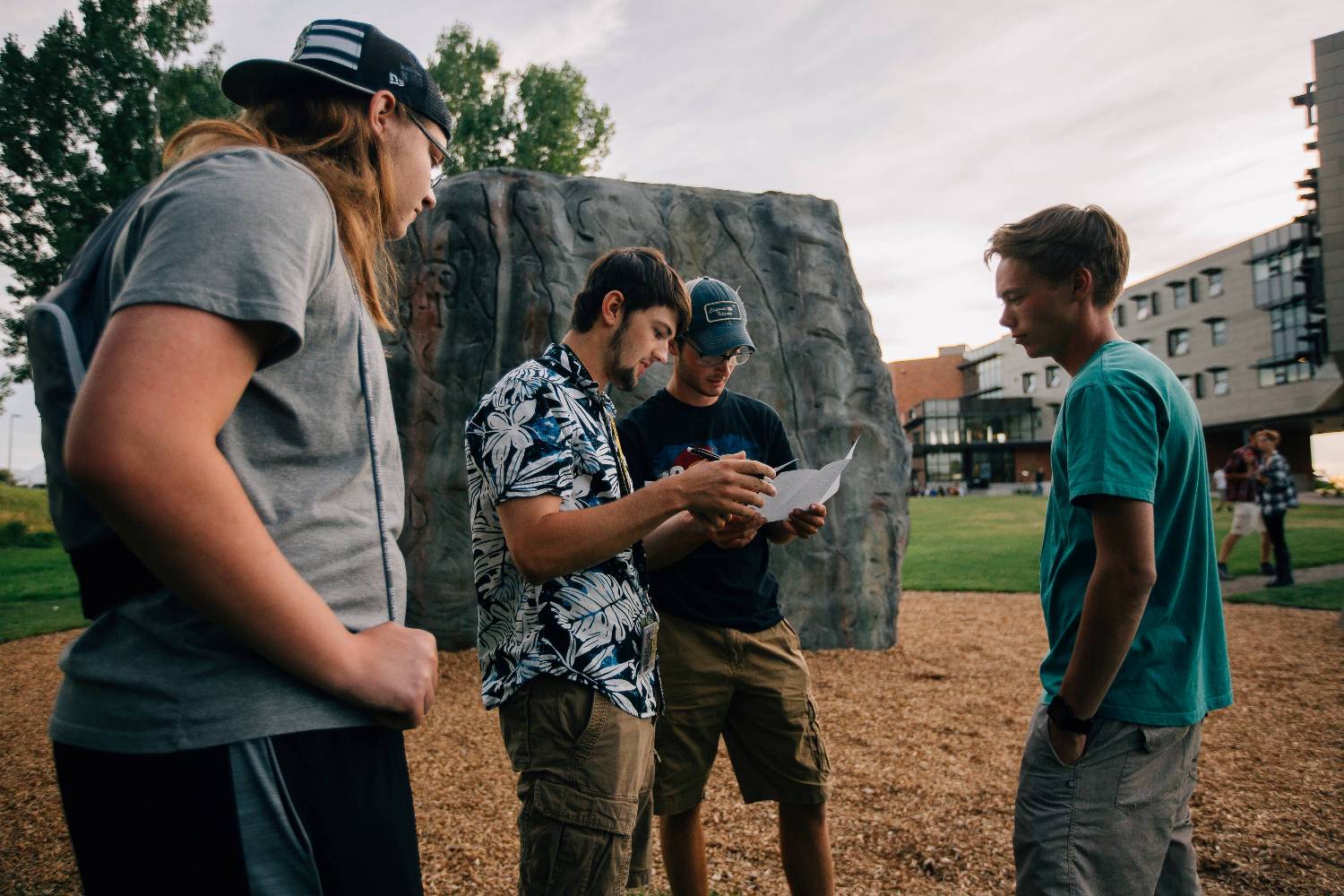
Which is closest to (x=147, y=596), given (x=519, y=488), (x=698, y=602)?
(x=519, y=488)

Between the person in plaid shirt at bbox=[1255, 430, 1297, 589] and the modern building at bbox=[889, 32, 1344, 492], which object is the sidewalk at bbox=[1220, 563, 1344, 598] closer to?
the person in plaid shirt at bbox=[1255, 430, 1297, 589]

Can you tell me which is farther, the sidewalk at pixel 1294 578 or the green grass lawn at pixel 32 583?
the sidewalk at pixel 1294 578

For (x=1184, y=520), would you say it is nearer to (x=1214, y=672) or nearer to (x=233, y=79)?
(x=1214, y=672)

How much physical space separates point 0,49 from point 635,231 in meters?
15.0

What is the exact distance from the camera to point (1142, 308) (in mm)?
46188

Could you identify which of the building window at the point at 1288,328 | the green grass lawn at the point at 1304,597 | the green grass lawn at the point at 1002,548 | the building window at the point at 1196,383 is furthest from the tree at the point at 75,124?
the building window at the point at 1196,383

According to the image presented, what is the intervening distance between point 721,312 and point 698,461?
2.09ft

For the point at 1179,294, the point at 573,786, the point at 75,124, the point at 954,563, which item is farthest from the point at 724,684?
the point at 1179,294

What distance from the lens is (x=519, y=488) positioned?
5.87 ft

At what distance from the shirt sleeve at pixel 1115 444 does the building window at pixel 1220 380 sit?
48.0 meters

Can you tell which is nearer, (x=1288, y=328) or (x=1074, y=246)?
(x=1074, y=246)

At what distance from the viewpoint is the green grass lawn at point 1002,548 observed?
12078mm

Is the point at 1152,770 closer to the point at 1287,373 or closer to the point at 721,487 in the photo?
the point at 721,487

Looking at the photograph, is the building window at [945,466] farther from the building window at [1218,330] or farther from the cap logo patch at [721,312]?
the cap logo patch at [721,312]
